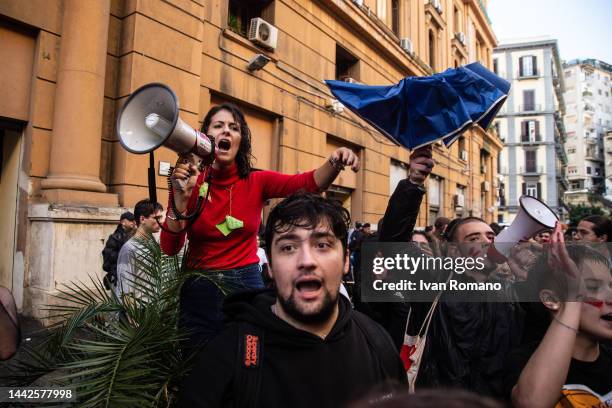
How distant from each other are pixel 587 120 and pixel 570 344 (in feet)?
287

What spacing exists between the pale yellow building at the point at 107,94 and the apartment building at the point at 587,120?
76.0 metres

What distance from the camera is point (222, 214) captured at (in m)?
Answer: 2.22

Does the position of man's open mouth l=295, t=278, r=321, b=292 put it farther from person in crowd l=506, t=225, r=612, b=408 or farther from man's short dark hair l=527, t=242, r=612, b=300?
man's short dark hair l=527, t=242, r=612, b=300

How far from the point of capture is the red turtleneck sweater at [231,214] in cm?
217

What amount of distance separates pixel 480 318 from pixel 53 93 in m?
6.14

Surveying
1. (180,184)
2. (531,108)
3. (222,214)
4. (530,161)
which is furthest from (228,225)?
(531,108)

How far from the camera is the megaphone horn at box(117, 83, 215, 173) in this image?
1.99 m

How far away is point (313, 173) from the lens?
2.31 metres

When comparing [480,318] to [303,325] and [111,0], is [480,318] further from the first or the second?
[111,0]

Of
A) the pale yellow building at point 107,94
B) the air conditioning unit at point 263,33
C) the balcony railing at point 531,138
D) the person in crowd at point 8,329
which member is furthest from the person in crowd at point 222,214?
the balcony railing at point 531,138

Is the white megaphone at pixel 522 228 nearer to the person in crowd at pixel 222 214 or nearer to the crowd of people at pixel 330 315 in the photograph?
the crowd of people at pixel 330 315

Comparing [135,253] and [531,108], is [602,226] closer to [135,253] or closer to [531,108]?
[135,253]

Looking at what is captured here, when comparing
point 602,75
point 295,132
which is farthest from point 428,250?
point 602,75

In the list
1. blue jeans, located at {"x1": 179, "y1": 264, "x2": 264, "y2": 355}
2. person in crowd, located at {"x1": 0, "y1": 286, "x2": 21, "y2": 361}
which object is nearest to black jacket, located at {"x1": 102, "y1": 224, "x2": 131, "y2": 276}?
person in crowd, located at {"x1": 0, "y1": 286, "x2": 21, "y2": 361}
